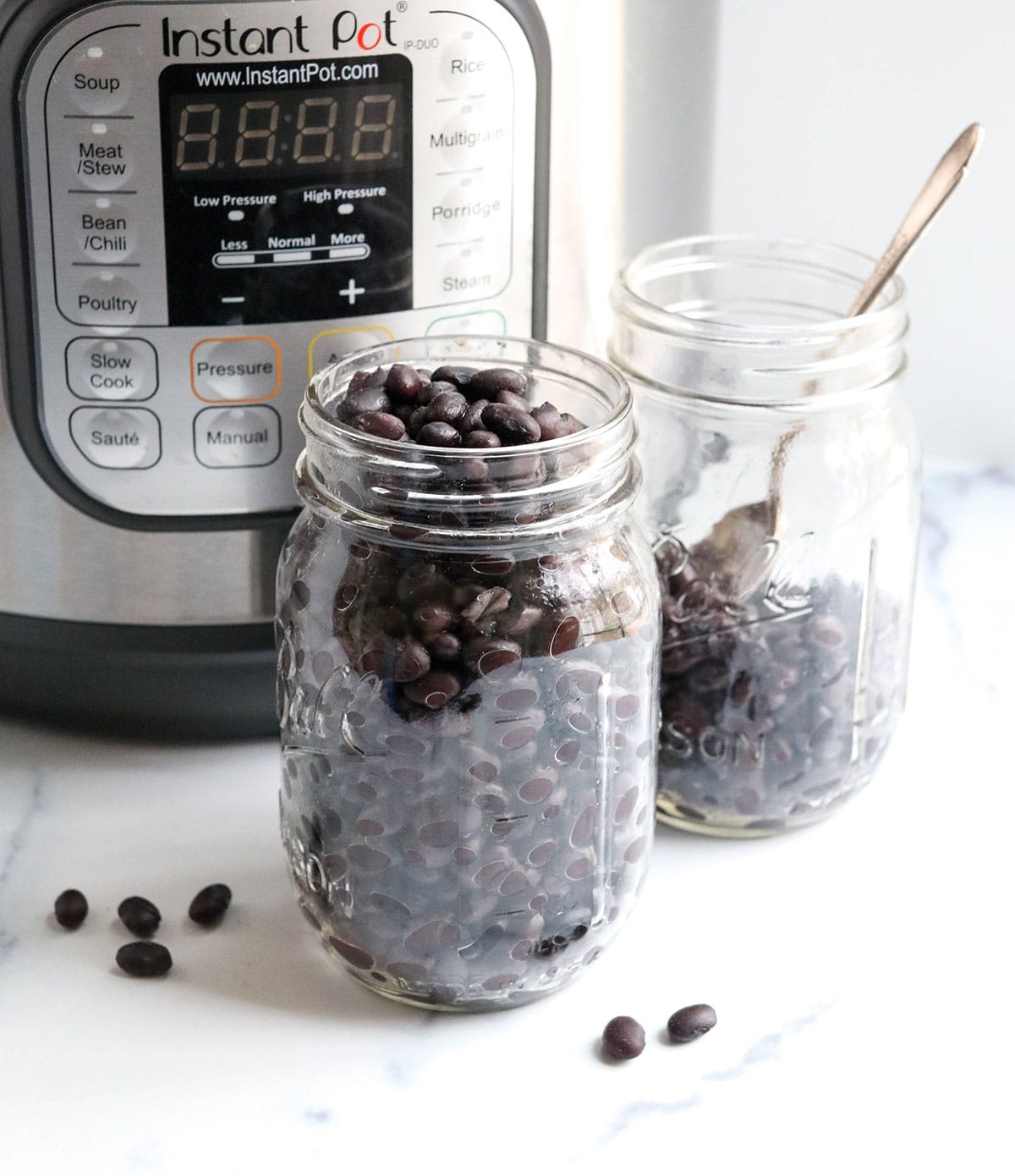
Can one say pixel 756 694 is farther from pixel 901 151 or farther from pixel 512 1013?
pixel 901 151

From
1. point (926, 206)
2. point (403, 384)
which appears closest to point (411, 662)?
point (403, 384)

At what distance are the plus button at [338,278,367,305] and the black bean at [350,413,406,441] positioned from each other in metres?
0.11

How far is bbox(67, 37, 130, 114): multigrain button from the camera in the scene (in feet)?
2.05

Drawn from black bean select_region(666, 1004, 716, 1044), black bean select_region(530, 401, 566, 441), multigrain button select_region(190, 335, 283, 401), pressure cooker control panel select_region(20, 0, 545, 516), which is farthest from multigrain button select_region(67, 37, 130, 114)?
black bean select_region(666, 1004, 716, 1044)

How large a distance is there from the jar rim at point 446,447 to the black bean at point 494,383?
0.11ft

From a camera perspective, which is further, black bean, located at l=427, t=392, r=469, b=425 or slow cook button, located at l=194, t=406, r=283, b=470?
slow cook button, located at l=194, t=406, r=283, b=470

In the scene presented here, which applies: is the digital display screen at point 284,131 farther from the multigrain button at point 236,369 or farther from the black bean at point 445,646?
the black bean at point 445,646

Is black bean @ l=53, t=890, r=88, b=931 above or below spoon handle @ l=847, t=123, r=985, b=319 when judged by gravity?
below

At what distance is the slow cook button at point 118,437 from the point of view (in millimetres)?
694

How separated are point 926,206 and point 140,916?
474 mm

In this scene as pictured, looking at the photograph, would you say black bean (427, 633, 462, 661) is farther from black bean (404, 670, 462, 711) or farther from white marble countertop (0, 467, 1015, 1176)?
white marble countertop (0, 467, 1015, 1176)

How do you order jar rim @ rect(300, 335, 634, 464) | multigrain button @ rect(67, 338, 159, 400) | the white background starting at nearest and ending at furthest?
jar rim @ rect(300, 335, 634, 464) → multigrain button @ rect(67, 338, 159, 400) → the white background

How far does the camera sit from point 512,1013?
0.65 m

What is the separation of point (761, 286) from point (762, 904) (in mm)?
318
